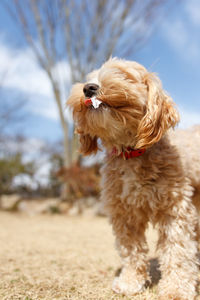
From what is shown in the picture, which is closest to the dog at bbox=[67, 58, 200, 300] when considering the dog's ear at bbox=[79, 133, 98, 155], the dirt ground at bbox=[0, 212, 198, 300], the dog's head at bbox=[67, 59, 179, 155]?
the dog's head at bbox=[67, 59, 179, 155]

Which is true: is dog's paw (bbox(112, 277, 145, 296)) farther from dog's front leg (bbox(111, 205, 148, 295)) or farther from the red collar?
the red collar

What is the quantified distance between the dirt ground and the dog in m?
0.33

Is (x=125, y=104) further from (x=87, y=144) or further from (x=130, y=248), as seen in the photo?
(x=130, y=248)

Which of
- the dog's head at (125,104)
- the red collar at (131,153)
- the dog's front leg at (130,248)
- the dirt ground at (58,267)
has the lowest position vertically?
the dirt ground at (58,267)

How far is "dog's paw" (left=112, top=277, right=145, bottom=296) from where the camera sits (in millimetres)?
2525

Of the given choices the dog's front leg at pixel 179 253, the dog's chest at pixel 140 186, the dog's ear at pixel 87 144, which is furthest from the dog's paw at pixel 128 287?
the dog's ear at pixel 87 144

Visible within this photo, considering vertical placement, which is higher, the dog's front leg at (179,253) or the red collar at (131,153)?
the red collar at (131,153)

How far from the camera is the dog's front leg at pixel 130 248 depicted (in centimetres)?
259

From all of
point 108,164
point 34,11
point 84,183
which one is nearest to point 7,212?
point 84,183

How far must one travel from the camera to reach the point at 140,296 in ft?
8.10

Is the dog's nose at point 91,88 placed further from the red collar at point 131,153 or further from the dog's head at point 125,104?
the red collar at point 131,153

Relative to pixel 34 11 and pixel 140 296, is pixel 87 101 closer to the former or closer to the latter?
pixel 140 296

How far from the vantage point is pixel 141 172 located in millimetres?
2455

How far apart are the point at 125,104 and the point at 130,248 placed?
1.27m
